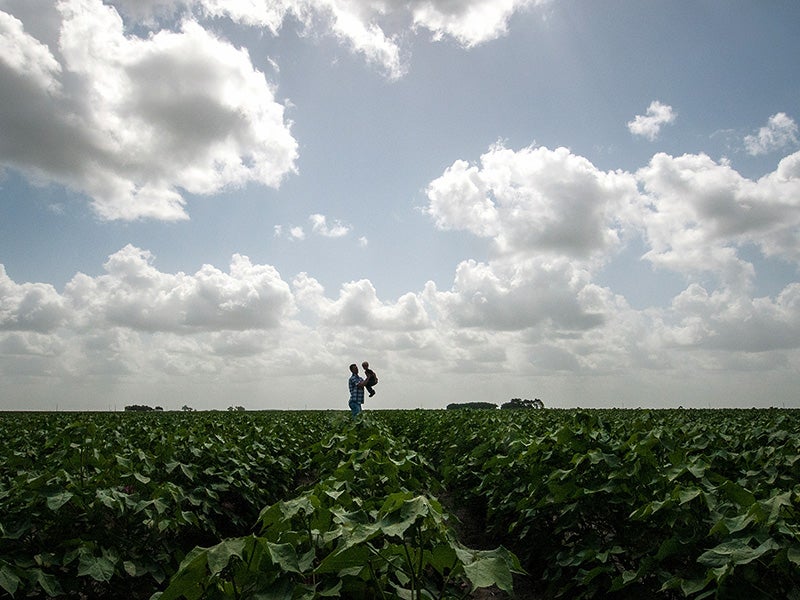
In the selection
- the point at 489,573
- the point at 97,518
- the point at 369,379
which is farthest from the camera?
the point at 369,379

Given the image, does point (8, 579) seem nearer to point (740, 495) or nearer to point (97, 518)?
point (97, 518)

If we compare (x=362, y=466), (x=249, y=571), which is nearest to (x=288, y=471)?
(x=362, y=466)

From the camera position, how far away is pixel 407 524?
1888 millimetres

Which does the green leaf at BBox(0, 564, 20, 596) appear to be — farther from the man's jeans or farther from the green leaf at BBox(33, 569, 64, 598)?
the man's jeans

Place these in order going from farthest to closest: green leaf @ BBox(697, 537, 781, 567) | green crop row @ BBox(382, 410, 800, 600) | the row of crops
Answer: green crop row @ BBox(382, 410, 800, 600)
green leaf @ BBox(697, 537, 781, 567)
the row of crops

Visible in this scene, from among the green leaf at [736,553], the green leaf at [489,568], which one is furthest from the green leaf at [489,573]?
the green leaf at [736,553]

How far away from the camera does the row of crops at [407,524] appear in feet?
6.55

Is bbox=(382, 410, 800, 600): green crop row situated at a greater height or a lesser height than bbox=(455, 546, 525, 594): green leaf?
lesser

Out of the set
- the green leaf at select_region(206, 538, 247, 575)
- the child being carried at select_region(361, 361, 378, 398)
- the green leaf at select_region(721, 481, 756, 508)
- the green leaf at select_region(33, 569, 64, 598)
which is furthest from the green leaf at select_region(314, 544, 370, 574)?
the child being carried at select_region(361, 361, 378, 398)

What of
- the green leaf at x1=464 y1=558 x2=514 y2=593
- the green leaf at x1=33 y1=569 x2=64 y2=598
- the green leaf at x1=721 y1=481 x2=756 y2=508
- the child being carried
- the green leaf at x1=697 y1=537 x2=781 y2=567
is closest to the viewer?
the green leaf at x1=464 y1=558 x2=514 y2=593

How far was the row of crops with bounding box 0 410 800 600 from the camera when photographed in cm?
200

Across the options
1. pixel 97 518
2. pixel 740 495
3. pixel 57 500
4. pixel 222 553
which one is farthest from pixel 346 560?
pixel 97 518

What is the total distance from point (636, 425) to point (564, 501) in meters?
1.87

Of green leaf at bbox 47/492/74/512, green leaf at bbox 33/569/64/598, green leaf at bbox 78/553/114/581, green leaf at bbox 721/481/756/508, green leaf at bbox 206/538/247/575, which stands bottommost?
green leaf at bbox 33/569/64/598
